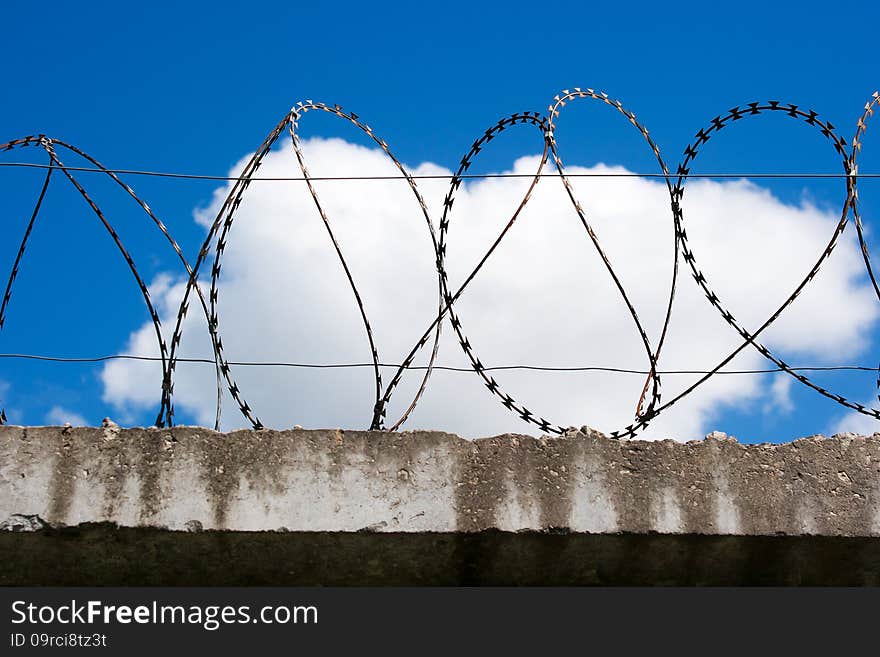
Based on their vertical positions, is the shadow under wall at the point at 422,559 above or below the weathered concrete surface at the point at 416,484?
below

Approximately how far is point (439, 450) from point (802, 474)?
1475 mm

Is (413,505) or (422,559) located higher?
(413,505)

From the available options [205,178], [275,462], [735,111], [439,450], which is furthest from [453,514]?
[735,111]

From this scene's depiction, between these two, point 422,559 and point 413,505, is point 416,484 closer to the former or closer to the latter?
point 413,505

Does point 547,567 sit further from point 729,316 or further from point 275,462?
point 729,316

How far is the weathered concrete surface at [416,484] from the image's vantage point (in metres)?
4.40

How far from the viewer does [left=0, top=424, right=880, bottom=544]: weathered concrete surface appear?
4.40 metres

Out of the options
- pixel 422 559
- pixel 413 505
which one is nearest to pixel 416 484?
pixel 413 505

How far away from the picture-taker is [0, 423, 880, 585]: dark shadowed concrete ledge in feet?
14.5

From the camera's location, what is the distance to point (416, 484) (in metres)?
4.46

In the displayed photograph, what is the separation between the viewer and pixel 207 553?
14.8 feet

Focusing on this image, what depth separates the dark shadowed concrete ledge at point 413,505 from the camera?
441cm

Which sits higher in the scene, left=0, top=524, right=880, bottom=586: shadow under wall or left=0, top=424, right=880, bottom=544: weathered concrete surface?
left=0, top=424, right=880, bottom=544: weathered concrete surface

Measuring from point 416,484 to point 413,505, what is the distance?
0.08 meters
